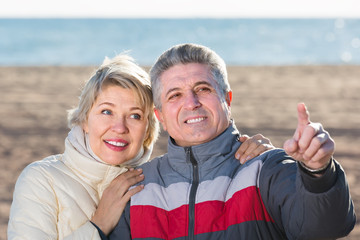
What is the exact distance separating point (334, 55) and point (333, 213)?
3713cm

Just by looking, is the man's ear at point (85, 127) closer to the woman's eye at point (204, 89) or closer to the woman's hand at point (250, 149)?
the woman's eye at point (204, 89)

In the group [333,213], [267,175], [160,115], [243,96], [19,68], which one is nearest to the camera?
[333,213]

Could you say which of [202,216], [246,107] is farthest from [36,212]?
[246,107]

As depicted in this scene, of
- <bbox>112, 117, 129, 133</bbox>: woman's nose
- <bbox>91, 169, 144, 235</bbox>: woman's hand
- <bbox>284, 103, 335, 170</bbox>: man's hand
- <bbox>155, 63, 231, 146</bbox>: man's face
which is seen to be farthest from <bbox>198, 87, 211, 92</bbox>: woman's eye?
<bbox>284, 103, 335, 170</bbox>: man's hand

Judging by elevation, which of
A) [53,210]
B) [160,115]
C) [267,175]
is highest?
[160,115]

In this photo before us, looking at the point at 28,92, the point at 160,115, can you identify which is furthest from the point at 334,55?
the point at 160,115

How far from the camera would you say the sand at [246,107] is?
8352mm

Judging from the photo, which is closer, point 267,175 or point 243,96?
point 267,175

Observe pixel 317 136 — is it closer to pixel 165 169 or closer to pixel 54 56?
pixel 165 169

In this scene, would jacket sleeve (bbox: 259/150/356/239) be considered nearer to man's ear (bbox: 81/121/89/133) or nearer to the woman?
the woman

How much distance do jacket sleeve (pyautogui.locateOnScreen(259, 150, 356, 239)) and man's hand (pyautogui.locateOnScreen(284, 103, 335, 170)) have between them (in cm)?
11

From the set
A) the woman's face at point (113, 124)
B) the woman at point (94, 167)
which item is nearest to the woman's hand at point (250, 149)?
the woman at point (94, 167)

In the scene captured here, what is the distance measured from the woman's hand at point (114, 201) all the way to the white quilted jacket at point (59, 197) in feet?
0.22

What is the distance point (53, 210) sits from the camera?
3.20 meters
